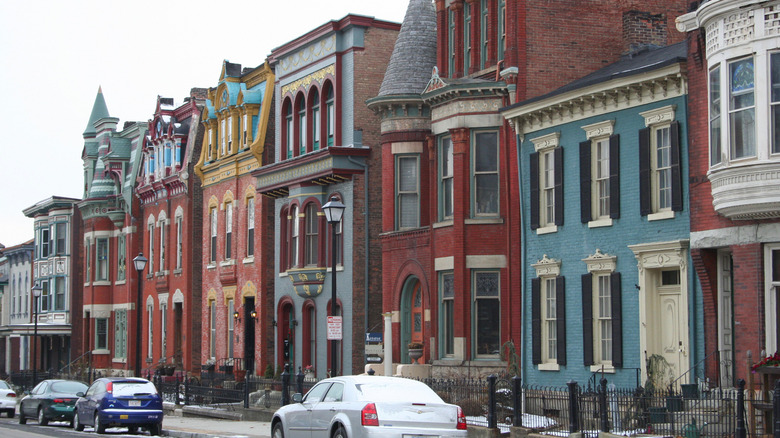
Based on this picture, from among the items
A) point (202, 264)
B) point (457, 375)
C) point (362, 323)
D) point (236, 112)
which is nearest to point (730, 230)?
point (457, 375)

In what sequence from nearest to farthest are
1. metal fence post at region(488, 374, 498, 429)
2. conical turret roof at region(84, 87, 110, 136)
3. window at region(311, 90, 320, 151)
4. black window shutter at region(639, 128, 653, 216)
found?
metal fence post at region(488, 374, 498, 429) → black window shutter at region(639, 128, 653, 216) → window at region(311, 90, 320, 151) → conical turret roof at region(84, 87, 110, 136)

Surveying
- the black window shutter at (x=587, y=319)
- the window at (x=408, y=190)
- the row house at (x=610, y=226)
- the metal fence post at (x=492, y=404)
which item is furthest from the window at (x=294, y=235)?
the metal fence post at (x=492, y=404)

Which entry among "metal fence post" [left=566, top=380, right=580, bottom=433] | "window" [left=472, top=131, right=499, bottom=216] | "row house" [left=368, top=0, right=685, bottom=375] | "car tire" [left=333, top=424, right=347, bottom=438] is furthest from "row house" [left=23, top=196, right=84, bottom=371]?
"car tire" [left=333, top=424, right=347, bottom=438]

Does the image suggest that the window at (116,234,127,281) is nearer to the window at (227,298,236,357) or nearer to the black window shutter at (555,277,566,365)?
the window at (227,298,236,357)

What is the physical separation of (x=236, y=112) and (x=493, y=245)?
18273mm

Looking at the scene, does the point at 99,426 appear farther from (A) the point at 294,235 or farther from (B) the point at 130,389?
(A) the point at 294,235

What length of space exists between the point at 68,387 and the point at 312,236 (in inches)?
402

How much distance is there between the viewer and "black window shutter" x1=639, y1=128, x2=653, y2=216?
83.7ft

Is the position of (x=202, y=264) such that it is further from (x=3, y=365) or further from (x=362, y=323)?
(x=3, y=365)

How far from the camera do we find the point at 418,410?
17.6 meters

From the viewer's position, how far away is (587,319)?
27422mm

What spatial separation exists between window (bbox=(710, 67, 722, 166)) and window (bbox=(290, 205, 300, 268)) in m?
20.7

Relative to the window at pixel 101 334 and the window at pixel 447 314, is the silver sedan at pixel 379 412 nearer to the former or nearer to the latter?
the window at pixel 447 314

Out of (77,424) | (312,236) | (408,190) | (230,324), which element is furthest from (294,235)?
(77,424)
